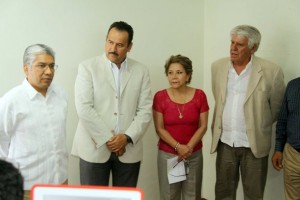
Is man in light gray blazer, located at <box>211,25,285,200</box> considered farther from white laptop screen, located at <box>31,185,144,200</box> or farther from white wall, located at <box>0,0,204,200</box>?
white laptop screen, located at <box>31,185,144,200</box>

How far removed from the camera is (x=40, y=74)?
6.50 ft

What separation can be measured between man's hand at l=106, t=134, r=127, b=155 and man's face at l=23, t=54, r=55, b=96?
25.7 inches

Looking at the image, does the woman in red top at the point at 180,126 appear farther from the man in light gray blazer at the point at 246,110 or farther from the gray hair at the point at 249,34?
the gray hair at the point at 249,34

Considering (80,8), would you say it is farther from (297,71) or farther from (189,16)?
(297,71)

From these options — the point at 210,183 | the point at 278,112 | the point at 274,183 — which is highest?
the point at 278,112

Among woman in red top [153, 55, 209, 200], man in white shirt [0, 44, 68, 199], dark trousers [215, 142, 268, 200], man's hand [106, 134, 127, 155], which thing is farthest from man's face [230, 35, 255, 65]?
man in white shirt [0, 44, 68, 199]

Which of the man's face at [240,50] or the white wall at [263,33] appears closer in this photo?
the man's face at [240,50]

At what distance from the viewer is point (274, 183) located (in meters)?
3.09

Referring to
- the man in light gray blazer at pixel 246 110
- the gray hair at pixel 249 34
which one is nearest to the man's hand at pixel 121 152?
the man in light gray blazer at pixel 246 110

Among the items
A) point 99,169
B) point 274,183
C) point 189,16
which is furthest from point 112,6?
point 274,183

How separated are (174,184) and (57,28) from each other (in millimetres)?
1584

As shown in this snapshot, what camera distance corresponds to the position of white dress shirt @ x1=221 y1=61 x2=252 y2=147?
2725mm

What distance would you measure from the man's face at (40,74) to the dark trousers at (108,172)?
0.77m

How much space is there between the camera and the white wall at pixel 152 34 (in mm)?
2861
